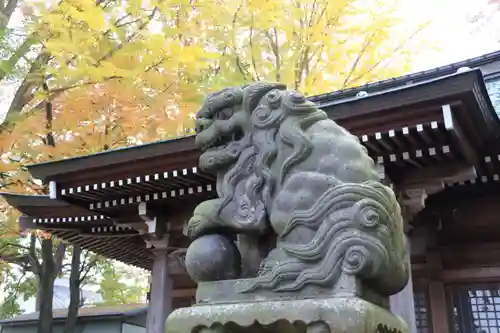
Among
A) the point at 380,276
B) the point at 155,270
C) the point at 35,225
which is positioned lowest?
the point at 380,276

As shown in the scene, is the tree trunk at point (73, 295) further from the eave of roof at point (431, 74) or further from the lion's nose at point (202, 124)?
the lion's nose at point (202, 124)

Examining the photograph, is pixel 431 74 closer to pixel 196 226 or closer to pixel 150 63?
pixel 150 63

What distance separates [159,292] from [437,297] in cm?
362

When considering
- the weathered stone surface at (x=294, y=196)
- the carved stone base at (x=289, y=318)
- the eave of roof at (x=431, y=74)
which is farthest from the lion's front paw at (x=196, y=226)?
the eave of roof at (x=431, y=74)

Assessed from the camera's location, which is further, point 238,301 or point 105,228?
point 105,228

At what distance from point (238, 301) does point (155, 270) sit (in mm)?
4866

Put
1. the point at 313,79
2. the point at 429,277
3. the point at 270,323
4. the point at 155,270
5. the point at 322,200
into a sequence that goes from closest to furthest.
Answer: the point at 270,323
the point at 322,200
the point at 429,277
the point at 155,270
the point at 313,79

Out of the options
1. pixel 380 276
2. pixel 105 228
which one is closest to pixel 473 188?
pixel 380 276

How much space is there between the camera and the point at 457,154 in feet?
16.7

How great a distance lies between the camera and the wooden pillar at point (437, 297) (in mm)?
6109

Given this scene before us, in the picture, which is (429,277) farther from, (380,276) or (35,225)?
(35,225)

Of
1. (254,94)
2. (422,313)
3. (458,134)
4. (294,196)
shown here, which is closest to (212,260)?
(294,196)

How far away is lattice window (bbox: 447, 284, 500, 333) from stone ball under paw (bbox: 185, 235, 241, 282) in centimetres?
457

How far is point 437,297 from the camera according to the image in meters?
6.23
